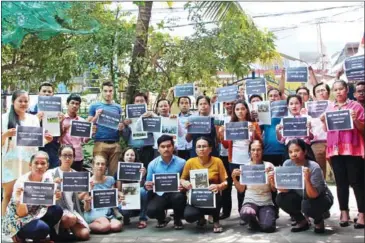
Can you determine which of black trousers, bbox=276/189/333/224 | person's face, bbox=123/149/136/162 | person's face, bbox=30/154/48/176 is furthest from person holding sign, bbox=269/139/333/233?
person's face, bbox=30/154/48/176

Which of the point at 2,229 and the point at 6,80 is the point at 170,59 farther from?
the point at 6,80

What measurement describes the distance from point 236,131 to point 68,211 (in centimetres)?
179

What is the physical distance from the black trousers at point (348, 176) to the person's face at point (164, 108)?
71.6 inches

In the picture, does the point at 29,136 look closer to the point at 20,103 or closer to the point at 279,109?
the point at 20,103

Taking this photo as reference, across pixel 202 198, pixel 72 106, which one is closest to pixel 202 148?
pixel 202 198

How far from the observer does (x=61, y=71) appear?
671 centimetres

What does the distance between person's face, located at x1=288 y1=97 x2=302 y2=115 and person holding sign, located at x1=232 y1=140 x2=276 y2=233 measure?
0.47 metres

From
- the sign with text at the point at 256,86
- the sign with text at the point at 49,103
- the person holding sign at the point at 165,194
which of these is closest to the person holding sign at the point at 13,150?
the sign with text at the point at 49,103

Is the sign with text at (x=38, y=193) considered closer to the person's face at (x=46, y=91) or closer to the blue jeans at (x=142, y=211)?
the blue jeans at (x=142, y=211)

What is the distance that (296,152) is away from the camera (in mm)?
3738

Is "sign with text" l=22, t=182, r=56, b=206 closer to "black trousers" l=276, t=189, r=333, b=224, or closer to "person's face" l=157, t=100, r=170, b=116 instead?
"person's face" l=157, t=100, r=170, b=116

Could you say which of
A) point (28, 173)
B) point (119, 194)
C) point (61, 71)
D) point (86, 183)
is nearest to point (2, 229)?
point (28, 173)

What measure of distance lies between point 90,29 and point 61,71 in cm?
153

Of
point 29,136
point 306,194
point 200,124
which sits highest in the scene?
point 200,124
